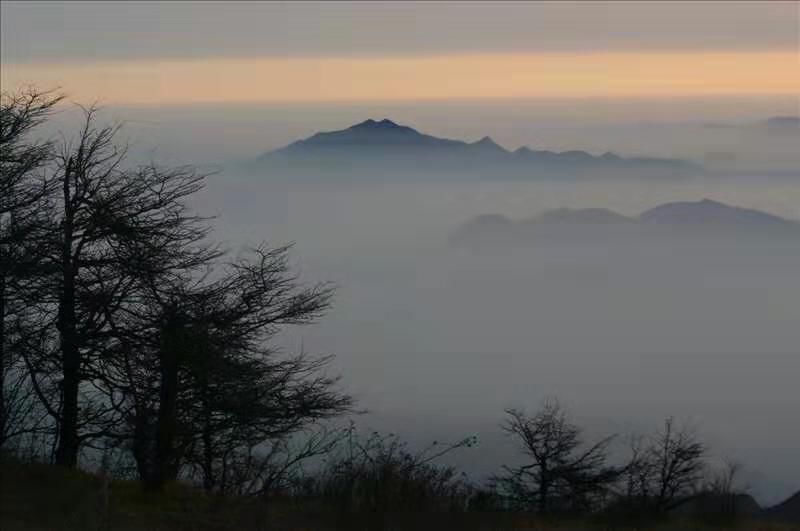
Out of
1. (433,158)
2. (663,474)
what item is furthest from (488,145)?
(663,474)

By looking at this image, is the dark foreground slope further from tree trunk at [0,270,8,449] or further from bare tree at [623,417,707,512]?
bare tree at [623,417,707,512]

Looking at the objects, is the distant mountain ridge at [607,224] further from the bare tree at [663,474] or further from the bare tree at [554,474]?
the bare tree at [554,474]

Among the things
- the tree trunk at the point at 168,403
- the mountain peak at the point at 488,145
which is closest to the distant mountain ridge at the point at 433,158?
the mountain peak at the point at 488,145

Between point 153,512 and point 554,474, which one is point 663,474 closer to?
point 554,474

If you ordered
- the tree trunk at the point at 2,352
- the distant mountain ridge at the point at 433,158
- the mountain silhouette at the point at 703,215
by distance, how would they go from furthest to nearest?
the mountain silhouette at the point at 703,215, the distant mountain ridge at the point at 433,158, the tree trunk at the point at 2,352

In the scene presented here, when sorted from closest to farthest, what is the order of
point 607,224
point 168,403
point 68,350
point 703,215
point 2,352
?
point 2,352, point 168,403, point 68,350, point 703,215, point 607,224

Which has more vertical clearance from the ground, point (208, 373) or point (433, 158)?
point (433, 158)

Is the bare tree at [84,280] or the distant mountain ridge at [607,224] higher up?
the distant mountain ridge at [607,224]
